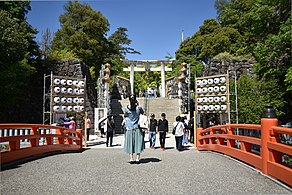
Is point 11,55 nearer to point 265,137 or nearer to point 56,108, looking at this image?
point 56,108

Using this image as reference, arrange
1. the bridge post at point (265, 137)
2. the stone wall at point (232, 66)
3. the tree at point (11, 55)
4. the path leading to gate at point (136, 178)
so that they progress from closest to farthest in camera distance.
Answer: the path leading to gate at point (136, 178) → the bridge post at point (265, 137) → the tree at point (11, 55) → the stone wall at point (232, 66)

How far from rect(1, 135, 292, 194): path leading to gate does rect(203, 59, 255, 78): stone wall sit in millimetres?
12819

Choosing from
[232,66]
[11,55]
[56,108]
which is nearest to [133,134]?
[56,108]

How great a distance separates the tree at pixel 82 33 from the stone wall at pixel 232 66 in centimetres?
1192

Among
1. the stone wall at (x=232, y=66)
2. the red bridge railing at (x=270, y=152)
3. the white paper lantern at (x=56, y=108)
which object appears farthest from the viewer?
the stone wall at (x=232, y=66)

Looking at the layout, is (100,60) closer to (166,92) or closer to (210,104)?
(166,92)

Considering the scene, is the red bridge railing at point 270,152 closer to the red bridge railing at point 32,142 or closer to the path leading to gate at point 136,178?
the path leading to gate at point 136,178

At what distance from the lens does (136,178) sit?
4656 millimetres

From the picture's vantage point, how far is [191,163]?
20.2 ft

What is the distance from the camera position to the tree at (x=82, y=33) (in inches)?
976

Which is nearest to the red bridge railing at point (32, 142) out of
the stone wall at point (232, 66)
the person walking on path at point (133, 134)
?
the person walking on path at point (133, 134)

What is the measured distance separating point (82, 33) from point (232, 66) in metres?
13.8

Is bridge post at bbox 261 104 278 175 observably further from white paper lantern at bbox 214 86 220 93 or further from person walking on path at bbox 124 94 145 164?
white paper lantern at bbox 214 86 220 93

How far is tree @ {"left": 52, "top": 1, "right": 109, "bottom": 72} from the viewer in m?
24.8
